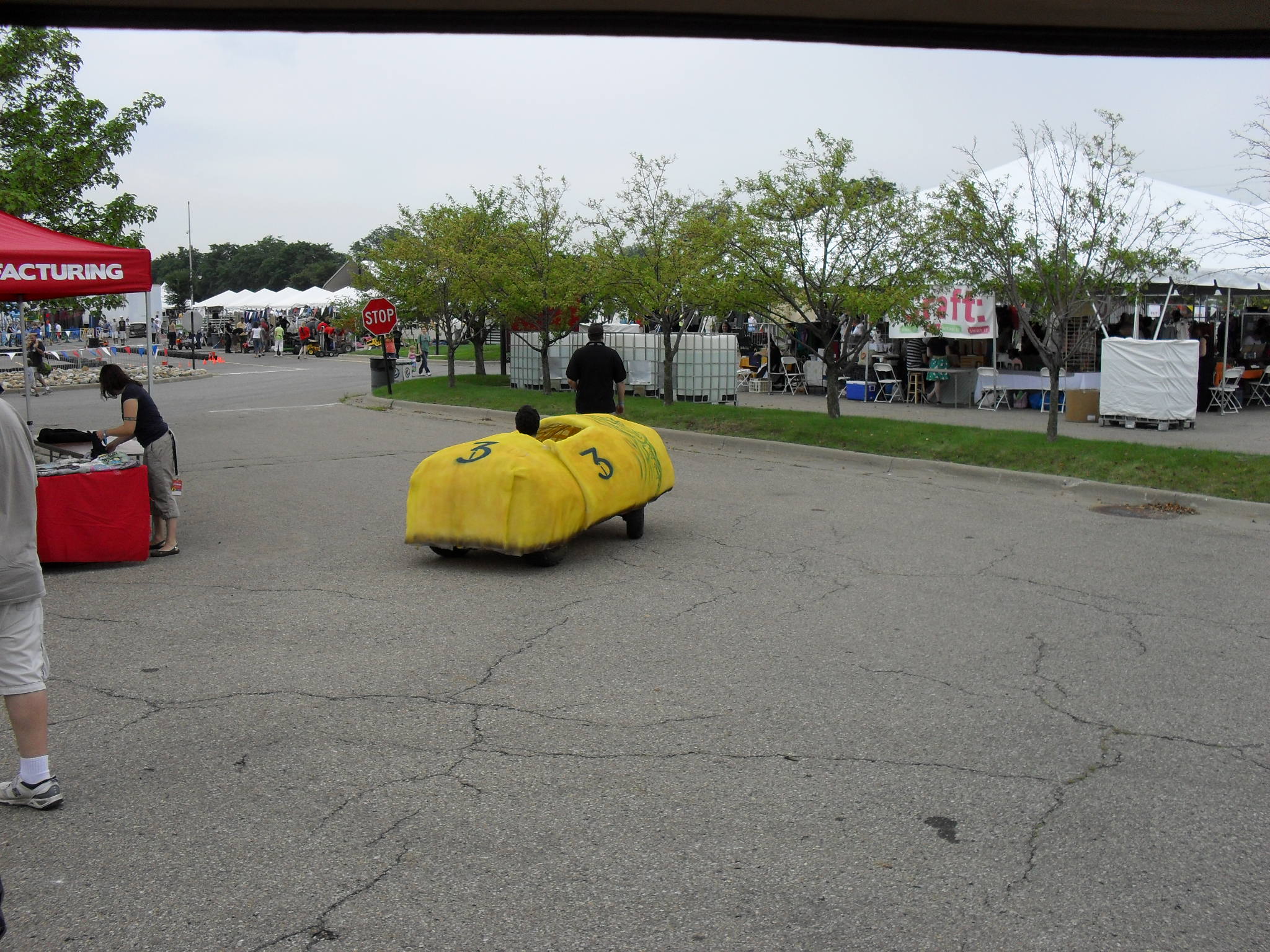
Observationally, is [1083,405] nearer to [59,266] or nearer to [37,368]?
[59,266]

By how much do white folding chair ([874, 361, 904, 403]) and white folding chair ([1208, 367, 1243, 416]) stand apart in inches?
243

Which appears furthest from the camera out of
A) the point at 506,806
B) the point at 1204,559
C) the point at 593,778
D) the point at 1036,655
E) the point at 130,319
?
the point at 130,319

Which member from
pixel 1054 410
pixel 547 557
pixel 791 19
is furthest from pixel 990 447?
pixel 791 19

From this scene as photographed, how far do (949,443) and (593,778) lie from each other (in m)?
11.6

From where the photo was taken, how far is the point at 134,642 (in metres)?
6.68

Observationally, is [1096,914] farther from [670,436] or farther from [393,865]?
[670,436]

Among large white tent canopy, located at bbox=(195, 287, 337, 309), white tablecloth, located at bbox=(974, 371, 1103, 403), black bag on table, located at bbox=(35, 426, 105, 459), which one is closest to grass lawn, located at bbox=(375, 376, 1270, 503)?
white tablecloth, located at bbox=(974, 371, 1103, 403)

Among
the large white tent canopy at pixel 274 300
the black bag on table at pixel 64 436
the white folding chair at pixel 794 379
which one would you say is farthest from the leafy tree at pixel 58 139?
the large white tent canopy at pixel 274 300

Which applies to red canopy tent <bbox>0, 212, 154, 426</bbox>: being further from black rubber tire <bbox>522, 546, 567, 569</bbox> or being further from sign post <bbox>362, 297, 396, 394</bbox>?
sign post <bbox>362, 297, 396, 394</bbox>

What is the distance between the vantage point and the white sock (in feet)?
14.1

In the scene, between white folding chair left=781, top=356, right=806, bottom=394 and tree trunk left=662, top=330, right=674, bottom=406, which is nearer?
tree trunk left=662, top=330, right=674, bottom=406

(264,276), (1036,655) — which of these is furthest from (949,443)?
→ (264,276)

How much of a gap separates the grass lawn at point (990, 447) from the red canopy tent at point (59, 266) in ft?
32.2

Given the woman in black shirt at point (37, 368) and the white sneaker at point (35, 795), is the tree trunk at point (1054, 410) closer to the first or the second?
the white sneaker at point (35, 795)
